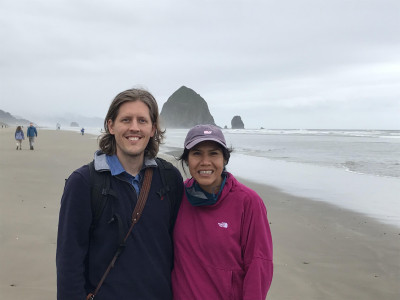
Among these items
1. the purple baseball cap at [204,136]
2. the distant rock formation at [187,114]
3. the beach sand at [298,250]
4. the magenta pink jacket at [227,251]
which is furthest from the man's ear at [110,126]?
the distant rock formation at [187,114]

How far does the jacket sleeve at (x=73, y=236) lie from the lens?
6.23 feet

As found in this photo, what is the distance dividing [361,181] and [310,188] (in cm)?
266

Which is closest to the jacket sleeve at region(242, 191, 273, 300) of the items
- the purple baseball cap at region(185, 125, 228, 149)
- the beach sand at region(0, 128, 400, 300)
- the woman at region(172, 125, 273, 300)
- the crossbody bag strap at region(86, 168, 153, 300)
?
the woman at region(172, 125, 273, 300)

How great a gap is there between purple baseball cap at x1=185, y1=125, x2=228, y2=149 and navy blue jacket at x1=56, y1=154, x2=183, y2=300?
0.33 meters

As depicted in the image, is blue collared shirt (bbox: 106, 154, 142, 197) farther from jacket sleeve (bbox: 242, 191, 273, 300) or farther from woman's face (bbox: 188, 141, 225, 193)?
jacket sleeve (bbox: 242, 191, 273, 300)

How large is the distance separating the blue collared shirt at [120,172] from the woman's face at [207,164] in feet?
1.24

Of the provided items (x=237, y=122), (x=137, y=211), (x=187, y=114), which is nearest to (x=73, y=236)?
(x=137, y=211)

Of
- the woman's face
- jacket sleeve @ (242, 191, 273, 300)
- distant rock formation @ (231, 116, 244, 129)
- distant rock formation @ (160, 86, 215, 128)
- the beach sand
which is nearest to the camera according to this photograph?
jacket sleeve @ (242, 191, 273, 300)

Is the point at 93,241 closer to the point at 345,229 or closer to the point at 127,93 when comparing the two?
the point at 127,93

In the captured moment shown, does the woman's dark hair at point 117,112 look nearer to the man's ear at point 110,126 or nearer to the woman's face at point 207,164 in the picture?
the man's ear at point 110,126

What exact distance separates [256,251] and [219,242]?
9.2 inches

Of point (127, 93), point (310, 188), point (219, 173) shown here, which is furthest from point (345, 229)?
point (127, 93)

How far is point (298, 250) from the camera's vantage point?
5387 mm

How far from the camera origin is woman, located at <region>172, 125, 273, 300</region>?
2.05 metres
